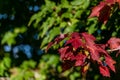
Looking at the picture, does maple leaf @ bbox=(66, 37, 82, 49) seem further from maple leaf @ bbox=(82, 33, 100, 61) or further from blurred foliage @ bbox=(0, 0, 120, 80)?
blurred foliage @ bbox=(0, 0, 120, 80)

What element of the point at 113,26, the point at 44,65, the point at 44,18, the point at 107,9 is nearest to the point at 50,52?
the point at 44,65

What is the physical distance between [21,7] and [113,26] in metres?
1.24

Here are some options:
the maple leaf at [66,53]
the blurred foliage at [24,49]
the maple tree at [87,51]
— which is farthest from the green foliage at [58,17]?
the maple leaf at [66,53]

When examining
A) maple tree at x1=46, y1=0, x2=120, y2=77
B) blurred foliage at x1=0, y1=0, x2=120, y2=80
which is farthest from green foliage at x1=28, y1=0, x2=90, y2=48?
maple tree at x1=46, y1=0, x2=120, y2=77

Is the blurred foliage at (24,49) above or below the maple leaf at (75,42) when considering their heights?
below

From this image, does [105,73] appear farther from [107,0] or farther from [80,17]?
[80,17]

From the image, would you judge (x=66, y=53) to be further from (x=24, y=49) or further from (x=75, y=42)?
(x=24, y=49)

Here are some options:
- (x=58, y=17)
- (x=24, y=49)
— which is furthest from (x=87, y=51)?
(x=24, y=49)

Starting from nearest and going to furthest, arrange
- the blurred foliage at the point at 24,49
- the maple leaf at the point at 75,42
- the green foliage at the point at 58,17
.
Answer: the maple leaf at the point at 75,42 → the green foliage at the point at 58,17 → the blurred foliage at the point at 24,49

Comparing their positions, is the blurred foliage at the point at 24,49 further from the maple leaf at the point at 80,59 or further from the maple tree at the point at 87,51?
the maple leaf at the point at 80,59

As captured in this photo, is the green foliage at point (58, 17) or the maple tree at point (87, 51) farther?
the green foliage at point (58, 17)

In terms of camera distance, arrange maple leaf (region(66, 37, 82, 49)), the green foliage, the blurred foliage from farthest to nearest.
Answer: the blurred foliage
the green foliage
maple leaf (region(66, 37, 82, 49))

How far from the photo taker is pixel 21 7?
320cm

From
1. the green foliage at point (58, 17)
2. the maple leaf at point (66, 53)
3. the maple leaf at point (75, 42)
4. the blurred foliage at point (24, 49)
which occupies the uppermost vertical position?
the maple leaf at point (75, 42)
